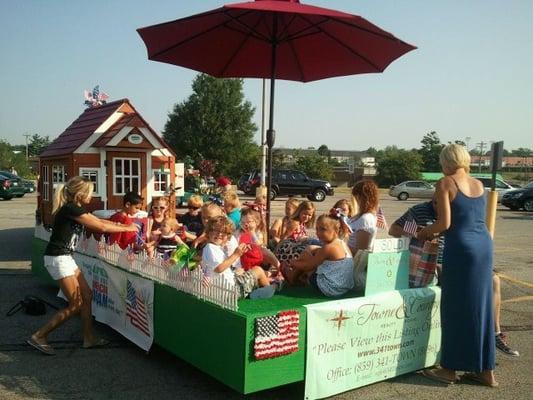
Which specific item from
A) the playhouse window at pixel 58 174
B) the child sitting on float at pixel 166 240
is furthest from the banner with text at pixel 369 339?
the playhouse window at pixel 58 174

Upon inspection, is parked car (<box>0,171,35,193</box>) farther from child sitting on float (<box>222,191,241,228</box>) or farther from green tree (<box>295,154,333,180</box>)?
green tree (<box>295,154,333,180</box>)

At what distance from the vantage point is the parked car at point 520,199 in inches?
942

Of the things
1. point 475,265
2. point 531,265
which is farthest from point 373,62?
point 531,265

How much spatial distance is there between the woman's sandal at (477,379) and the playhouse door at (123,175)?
6.09 m

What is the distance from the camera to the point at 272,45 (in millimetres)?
5559

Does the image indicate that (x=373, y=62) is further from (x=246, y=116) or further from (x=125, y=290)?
(x=246, y=116)

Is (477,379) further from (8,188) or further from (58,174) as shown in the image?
(8,188)

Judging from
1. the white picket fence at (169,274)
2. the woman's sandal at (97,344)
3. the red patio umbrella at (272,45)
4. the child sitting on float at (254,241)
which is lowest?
the woman's sandal at (97,344)

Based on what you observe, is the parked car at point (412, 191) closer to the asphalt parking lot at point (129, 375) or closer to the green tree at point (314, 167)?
the green tree at point (314, 167)

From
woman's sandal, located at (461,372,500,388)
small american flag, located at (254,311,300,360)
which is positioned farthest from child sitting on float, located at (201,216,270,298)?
woman's sandal, located at (461,372,500,388)

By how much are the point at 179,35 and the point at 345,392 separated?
370 cm

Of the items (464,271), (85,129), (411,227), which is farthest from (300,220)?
(85,129)

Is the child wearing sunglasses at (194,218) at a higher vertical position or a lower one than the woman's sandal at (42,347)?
higher

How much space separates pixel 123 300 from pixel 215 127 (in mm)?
41847
